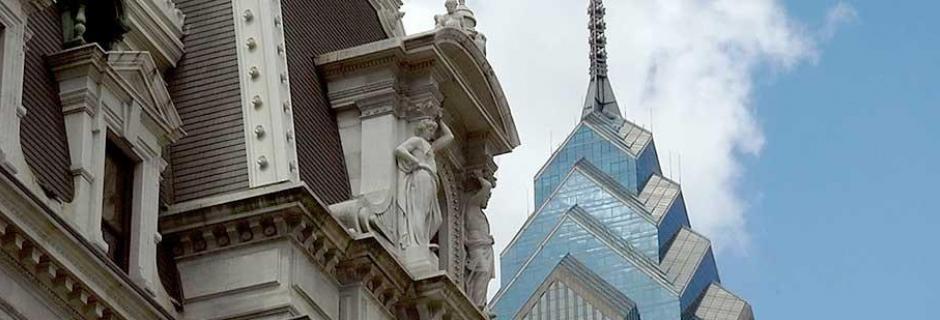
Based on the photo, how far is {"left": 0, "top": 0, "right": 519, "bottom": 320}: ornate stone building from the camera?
85.3 ft

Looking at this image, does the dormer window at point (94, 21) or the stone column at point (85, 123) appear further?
the dormer window at point (94, 21)

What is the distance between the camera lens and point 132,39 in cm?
3041

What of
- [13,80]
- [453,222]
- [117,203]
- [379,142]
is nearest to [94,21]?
[117,203]

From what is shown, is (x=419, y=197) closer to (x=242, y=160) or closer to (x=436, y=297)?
(x=436, y=297)

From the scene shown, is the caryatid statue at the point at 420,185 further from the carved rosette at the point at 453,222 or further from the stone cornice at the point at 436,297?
the carved rosette at the point at 453,222

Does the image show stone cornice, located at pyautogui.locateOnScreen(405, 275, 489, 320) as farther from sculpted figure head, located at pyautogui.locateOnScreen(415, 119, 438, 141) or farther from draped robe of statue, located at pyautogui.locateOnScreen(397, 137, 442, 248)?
sculpted figure head, located at pyautogui.locateOnScreen(415, 119, 438, 141)

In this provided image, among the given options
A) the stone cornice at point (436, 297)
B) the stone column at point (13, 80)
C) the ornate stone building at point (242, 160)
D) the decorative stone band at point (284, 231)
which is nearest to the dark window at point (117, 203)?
the ornate stone building at point (242, 160)

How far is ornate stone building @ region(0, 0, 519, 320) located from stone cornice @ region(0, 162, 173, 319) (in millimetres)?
24

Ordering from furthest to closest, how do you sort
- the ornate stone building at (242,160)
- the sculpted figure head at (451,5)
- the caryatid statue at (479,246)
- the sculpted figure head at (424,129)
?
the sculpted figure head at (451,5) < the caryatid statue at (479,246) < the sculpted figure head at (424,129) < the ornate stone building at (242,160)

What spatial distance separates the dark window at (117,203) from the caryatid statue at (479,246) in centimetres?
822

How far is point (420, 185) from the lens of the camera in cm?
3284

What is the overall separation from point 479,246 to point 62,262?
11.7 metres

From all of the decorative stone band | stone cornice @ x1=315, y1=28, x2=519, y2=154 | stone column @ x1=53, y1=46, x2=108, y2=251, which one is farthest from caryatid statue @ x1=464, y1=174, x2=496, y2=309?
stone column @ x1=53, y1=46, x2=108, y2=251

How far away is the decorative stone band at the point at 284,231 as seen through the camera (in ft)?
96.3
